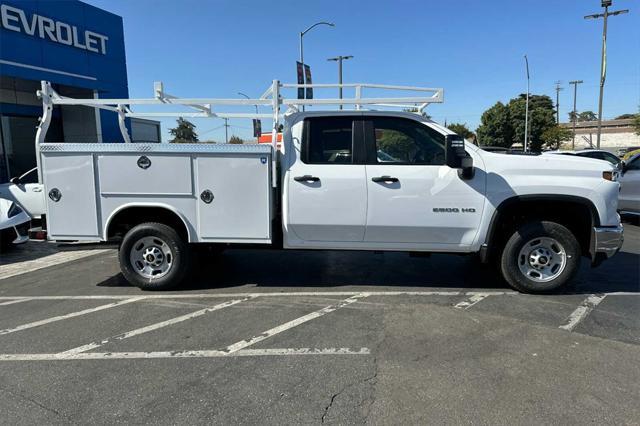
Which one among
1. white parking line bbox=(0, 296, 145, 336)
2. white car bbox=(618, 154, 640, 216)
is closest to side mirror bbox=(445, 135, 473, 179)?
white parking line bbox=(0, 296, 145, 336)

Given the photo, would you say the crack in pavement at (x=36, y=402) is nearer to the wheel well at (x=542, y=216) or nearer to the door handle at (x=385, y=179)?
the door handle at (x=385, y=179)

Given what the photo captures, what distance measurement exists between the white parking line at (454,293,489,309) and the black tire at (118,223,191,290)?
10.6ft

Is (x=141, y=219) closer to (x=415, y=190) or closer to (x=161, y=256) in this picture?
(x=161, y=256)

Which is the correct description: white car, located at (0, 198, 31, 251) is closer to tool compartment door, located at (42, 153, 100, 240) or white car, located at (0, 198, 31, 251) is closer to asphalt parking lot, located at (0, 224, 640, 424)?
asphalt parking lot, located at (0, 224, 640, 424)

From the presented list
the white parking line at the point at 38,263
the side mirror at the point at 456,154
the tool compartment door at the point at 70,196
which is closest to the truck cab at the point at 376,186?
the side mirror at the point at 456,154

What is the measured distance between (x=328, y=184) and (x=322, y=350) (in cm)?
198

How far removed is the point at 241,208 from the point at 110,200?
157 centimetres

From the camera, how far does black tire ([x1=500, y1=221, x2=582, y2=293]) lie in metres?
5.07

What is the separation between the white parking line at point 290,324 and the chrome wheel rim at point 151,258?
1.89 meters

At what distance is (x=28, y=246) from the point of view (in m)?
8.60

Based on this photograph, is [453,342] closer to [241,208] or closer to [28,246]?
[241,208]

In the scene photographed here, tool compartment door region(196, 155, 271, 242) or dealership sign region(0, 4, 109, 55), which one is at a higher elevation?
dealership sign region(0, 4, 109, 55)

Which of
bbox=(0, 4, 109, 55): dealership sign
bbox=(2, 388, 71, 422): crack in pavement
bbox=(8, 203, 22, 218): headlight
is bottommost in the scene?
bbox=(2, 388, 71, 422): crack in pavement

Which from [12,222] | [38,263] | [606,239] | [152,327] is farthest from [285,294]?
[12,222]
